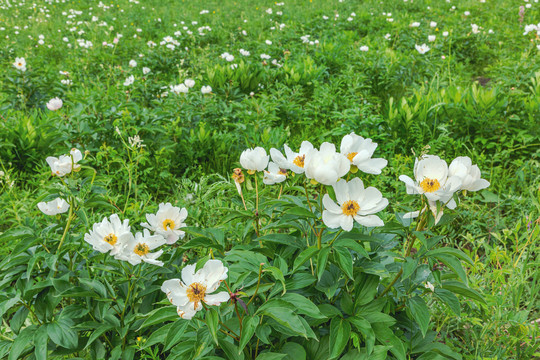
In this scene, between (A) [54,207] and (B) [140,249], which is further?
(A) [54,207]

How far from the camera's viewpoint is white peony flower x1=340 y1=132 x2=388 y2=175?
3.70 ft

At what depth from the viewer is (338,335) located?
115 centimetres

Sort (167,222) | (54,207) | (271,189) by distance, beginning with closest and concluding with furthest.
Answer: (167,222), (54,207), (271,189)

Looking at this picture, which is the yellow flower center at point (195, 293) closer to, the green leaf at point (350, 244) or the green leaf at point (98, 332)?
the green leaf at point (350, 244)

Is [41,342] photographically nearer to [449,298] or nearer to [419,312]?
[419,312]

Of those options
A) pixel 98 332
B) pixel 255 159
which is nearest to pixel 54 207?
pixel 98 332

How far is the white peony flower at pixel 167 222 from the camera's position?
142 centimetres

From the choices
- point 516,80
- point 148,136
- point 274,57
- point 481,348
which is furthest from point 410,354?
point 274,57

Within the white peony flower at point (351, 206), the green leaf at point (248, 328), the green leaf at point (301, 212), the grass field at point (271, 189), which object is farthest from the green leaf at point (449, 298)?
the green leaf at point (248, 328)

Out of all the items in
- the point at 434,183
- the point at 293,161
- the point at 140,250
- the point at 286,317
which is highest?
the point at 434,183

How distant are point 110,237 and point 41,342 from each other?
437 mm

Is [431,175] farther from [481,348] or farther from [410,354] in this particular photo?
[481,348]

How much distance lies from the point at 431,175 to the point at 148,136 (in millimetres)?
2328

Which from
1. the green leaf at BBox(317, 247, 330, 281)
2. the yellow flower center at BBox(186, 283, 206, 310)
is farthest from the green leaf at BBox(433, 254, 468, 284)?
the yellow flower center at BBox(186, 283, 206, 310)
